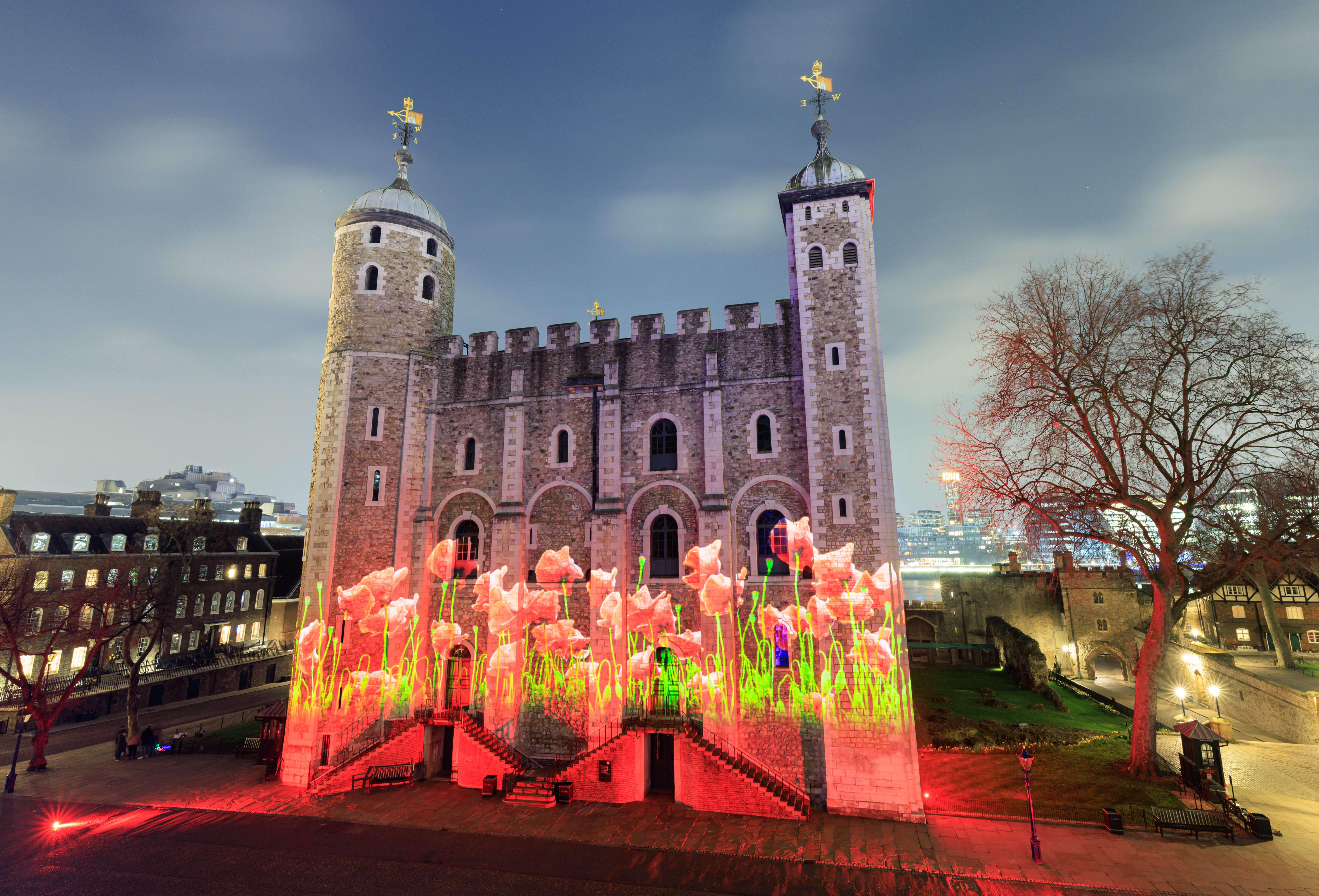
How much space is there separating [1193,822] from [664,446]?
56.4ft

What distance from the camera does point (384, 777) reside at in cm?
1881

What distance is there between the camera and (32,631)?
27.6 meters

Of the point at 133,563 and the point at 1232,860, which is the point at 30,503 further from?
the point at 1232,860

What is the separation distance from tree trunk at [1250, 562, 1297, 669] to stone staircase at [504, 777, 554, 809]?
Result: 35224mm

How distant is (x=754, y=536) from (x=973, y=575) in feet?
96.9

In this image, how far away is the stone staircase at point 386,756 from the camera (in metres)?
18.7

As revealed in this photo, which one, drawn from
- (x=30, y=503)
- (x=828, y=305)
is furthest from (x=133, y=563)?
(x=30, y=503)

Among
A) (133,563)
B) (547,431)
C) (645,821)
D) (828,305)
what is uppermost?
(828,305)

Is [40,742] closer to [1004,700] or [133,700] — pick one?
[133,700]

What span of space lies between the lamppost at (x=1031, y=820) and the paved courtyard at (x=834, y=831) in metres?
0.24

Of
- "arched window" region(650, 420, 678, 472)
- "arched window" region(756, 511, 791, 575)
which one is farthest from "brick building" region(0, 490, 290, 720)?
"arched window" region(756, 511, 791, 575)

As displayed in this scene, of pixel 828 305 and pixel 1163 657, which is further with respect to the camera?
pixel 828 305

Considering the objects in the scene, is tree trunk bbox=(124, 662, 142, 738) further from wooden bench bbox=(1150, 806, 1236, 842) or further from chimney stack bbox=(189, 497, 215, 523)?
wooden bench bbox=(1150, 806, 1236, 842)

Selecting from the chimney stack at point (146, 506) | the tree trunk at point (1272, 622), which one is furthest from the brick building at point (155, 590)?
the tree trunk at point (1272, 622)
